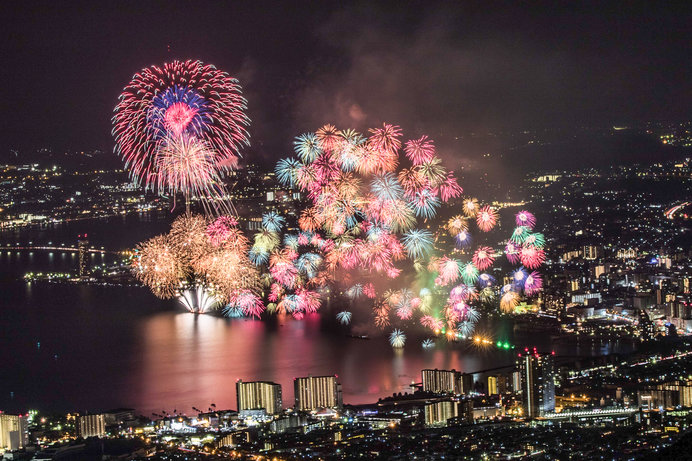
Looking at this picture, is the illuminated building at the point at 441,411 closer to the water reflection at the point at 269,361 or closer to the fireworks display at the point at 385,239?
the water reflection at the point at 269,361

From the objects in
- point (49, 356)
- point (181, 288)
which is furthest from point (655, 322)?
point (49, 356)

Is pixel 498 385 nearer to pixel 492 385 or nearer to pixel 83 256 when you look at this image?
pixel 492 385

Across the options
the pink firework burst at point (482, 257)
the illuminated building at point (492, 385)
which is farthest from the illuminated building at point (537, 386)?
the pink firework burst at point (482, 257)

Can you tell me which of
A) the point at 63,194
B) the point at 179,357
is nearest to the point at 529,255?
the point at 179,357

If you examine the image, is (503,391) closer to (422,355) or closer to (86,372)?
(422,355)

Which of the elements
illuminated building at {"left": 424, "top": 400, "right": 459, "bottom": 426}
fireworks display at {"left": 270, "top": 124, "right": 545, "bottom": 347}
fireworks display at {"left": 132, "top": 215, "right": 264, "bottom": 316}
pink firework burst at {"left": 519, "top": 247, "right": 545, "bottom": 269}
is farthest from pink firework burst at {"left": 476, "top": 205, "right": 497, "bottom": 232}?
illuminated building at {"left": 424, "top": 400, "right": 459, "bottom": 426}

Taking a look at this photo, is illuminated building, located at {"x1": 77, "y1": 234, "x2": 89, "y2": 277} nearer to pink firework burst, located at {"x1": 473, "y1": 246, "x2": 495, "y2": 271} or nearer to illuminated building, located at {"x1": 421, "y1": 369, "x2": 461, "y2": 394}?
pink firework burst, located at {"x1": 473, "y1": 246, "x2": 495, "y2": 271}
